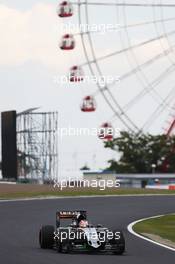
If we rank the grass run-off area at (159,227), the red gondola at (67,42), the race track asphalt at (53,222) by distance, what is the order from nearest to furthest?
1. the race track asphalt at (53,222)
2. the grass run-off area at (159,227)
3. the red gondola at (67,42)

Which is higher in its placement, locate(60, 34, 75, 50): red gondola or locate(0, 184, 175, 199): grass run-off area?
locate(60, 34, 75, 50): red gondola

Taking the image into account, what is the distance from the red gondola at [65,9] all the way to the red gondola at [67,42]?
190 centimetres

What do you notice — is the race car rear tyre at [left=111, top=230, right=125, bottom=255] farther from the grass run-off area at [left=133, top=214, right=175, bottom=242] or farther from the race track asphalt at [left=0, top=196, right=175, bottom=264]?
the grass run-off area at [left=133, top=214, right=175, bottom=242]

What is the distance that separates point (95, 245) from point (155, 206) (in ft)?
106

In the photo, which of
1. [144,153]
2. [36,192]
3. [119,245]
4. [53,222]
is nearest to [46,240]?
Result: [119,245]

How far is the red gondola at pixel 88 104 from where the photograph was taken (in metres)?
41.3

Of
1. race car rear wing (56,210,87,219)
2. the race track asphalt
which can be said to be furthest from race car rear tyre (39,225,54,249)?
race car rear wing (56,210,87,219)

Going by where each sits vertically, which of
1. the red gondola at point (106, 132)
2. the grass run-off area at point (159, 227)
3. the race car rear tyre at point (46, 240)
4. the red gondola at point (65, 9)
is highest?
the red gondola at point (65, 9)

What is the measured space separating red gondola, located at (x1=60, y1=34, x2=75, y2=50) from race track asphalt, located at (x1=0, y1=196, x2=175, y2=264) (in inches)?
329

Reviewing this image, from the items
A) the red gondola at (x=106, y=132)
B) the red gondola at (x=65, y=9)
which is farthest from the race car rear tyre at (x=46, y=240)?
the red gondola at (x=65, y=9)

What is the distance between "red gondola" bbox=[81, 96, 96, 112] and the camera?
41287mm

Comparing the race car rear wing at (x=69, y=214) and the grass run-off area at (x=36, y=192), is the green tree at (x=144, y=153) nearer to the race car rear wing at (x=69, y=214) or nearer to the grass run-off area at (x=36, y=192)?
the grass run-off area at (x=36, y=192)

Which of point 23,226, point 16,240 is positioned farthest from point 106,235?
point 23,226

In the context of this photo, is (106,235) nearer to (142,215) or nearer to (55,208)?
(142,215)
